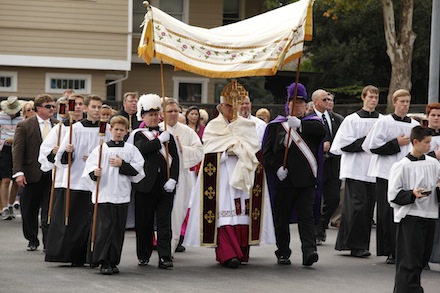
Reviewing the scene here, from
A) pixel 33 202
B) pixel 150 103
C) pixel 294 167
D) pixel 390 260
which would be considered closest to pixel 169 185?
pixel 150 103

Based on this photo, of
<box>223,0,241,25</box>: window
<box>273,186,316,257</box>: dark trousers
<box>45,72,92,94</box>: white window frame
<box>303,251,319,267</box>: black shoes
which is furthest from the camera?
<box>223,0,241,25</box>: window

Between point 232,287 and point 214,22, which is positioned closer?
point 232,287

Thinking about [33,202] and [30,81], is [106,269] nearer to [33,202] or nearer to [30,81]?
[33,202]

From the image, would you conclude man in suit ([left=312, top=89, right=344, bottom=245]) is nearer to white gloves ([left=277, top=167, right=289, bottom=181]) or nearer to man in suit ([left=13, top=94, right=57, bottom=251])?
white gloves ([left=277, top=167, right=289, bottom=181])

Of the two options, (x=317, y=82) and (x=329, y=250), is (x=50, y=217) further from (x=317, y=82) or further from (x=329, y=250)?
(x=317, y=82)

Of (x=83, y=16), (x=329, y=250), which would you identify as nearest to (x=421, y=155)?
(x=329, y=250)

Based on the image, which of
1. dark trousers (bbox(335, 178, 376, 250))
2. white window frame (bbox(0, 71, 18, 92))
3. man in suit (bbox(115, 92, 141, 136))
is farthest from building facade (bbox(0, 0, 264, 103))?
dark trousers (bbox(335, 178, 376, 250))

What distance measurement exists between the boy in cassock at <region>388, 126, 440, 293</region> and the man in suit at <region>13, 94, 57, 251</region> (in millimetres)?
4864

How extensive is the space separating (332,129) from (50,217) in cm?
512

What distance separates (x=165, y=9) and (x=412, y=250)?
25325 millimetres

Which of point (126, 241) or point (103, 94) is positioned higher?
point (103, 94)

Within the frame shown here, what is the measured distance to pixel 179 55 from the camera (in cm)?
1311

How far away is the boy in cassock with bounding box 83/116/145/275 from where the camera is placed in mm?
12383

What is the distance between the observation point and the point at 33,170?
1491 centimetres
